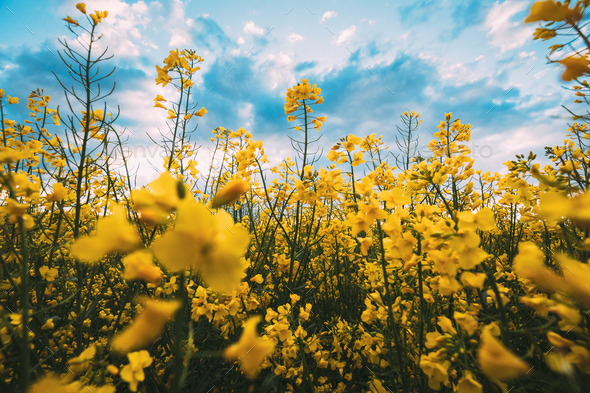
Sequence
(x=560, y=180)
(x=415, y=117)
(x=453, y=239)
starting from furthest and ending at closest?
(x=415, y=117), (x=560, y=180), (x=453, y=239)

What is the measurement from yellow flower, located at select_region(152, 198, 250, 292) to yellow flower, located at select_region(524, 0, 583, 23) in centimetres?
135

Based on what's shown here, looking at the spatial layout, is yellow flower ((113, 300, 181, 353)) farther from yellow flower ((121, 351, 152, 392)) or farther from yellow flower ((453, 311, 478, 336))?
yellow flower ((453, 311, 478, 336))

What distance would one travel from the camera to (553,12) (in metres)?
0.92

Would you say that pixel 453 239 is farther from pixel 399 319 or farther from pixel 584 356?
pixel 399 319

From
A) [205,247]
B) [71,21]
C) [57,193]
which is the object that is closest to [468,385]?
[205,247]

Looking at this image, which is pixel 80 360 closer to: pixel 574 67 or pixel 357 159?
pixel 574 67

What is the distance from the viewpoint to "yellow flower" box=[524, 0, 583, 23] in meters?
0.90

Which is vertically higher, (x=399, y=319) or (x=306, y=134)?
(x=306, y=134)

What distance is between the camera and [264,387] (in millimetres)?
1756

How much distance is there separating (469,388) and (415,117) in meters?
5.40

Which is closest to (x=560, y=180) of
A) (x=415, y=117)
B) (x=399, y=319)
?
(x=399, y=319)

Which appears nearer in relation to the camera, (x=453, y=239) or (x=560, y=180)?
(x=453, y=239)

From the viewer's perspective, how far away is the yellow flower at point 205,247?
45 cm

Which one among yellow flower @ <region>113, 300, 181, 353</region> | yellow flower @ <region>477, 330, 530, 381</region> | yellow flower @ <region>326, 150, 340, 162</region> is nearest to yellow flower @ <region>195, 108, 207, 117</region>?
yellow flower @ <region>326, 150, 340, 162</region>
